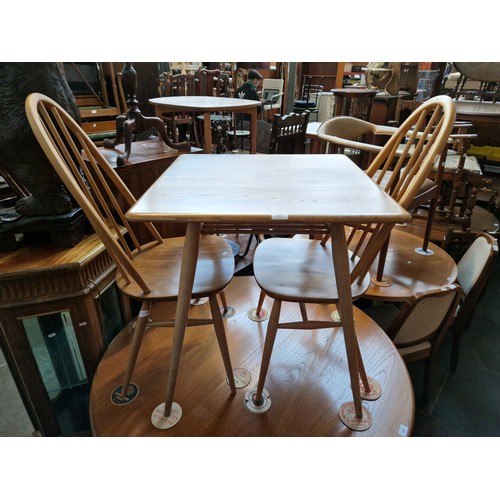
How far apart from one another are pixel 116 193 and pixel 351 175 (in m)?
1.34

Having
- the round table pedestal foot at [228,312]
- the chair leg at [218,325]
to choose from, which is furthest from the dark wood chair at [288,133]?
the chair leg at [218,325]

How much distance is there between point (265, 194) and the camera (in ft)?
3.14

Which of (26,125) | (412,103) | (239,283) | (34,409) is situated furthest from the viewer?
(412,103)

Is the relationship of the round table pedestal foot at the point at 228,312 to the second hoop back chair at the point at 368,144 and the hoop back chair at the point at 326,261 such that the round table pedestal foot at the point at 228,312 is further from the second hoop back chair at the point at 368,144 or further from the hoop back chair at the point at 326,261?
the second hoop back chair at the point at 368,144

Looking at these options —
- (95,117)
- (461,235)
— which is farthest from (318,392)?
(95,117)

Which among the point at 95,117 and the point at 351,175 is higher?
the point at 351,175

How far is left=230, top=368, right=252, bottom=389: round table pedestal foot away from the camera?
4.52 feet

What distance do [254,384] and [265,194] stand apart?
2.79ft

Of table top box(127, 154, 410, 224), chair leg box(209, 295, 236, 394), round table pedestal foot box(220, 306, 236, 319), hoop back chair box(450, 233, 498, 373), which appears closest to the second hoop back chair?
hoop back chair box(450, 233, 498, 373)

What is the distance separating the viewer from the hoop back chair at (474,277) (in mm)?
1785

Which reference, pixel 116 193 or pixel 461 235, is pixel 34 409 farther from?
pixel 461 235

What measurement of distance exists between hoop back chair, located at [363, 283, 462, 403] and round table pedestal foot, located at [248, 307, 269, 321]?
2.10 feet

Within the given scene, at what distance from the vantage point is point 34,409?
1.51 m

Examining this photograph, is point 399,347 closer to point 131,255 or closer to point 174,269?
point 174,269
